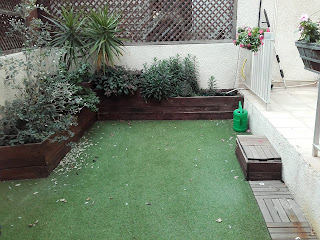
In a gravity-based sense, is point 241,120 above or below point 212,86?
below

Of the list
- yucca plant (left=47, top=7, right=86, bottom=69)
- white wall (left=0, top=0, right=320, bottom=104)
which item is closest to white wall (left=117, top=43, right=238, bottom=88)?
white wall (left=0, top=0, right=320, bottom=104)

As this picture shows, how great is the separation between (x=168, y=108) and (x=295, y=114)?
199 cm

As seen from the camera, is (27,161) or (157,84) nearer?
(27,161)

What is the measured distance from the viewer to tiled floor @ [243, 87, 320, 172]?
2531 mm

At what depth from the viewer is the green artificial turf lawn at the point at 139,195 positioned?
223 centimetres

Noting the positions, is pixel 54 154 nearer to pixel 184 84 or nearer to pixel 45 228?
pixel 45 228

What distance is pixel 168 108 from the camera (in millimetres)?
4793

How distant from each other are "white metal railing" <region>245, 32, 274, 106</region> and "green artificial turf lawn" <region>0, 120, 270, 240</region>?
77 centimetres

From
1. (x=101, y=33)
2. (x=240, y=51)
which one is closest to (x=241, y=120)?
(x=240, y=51)

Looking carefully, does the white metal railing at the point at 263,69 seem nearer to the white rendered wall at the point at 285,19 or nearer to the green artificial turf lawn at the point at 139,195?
the green artificial turf lawn at the point at 139,195

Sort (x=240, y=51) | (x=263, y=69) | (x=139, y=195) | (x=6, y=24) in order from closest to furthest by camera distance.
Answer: (x=139, y=195) → (x=263, y=69) → (x=6, y=24) → (x=240, y=51)

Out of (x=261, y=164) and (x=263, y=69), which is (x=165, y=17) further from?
(x=261, y=164)

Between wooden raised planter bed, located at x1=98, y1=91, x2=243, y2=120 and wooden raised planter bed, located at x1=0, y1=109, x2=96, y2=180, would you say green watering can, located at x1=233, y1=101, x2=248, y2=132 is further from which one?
wooden raised planter bed, located at x1=0, y1=109, x2=96, y2=180

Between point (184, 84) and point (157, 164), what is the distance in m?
1.93
